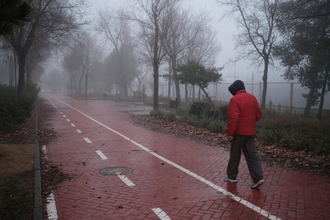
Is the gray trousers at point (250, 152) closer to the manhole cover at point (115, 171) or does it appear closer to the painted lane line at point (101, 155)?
the manhole cover at point (115, 171)

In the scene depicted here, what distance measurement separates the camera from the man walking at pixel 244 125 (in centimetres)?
630

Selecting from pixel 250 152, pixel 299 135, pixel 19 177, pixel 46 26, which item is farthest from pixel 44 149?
pixel 46 26

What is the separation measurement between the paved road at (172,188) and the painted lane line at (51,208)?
0.08 meters

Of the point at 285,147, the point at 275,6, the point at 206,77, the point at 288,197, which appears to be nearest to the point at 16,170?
the point at 288,197

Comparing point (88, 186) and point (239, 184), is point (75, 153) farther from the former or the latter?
point (239, 184)

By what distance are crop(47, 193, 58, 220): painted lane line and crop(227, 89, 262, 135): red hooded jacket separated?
3.35 m

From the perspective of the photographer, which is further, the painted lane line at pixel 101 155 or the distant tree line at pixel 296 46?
the distant tree line at pixel 296 46

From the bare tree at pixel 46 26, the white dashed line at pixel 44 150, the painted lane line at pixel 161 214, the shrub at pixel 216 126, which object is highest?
the bare tree at pixel 46 26

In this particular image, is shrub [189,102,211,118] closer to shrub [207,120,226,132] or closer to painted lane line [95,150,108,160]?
shrub [207,120,226,132]

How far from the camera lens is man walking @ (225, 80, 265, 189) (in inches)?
248

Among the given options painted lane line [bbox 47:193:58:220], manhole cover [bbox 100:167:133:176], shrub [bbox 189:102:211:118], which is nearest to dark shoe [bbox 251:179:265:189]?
manhole cover [bbox 100:167:133:176]

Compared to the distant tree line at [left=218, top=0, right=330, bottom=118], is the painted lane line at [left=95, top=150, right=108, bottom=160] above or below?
below

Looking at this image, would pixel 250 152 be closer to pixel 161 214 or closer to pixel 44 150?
pixel 161 214

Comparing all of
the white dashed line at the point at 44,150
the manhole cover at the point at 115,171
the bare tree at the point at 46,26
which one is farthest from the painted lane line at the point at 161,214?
the bare tree at the point at 46,26
